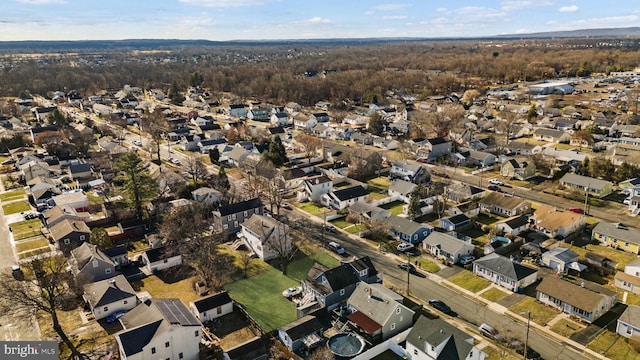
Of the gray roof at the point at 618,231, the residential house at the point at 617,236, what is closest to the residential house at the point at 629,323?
the residential house at the point at 617,236

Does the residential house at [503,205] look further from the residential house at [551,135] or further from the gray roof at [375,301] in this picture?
the residential house at [551,135]

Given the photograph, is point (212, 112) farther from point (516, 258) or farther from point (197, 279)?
point (516, 258)

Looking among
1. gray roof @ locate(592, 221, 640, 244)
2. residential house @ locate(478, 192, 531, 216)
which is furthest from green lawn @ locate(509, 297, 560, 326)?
residential house @ locate(478, 192, 531, 216)

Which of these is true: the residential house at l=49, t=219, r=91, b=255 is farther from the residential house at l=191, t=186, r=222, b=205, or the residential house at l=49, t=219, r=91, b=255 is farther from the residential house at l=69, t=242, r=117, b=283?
the residential house at l=191, t=186, r=222, b=205

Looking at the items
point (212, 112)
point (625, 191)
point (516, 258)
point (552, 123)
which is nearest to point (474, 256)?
point (516, 258)

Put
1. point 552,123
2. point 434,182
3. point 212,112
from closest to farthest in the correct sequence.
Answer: point 434,182 → point 552,123 → point 212,112

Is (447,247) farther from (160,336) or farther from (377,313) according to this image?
(160,336)
